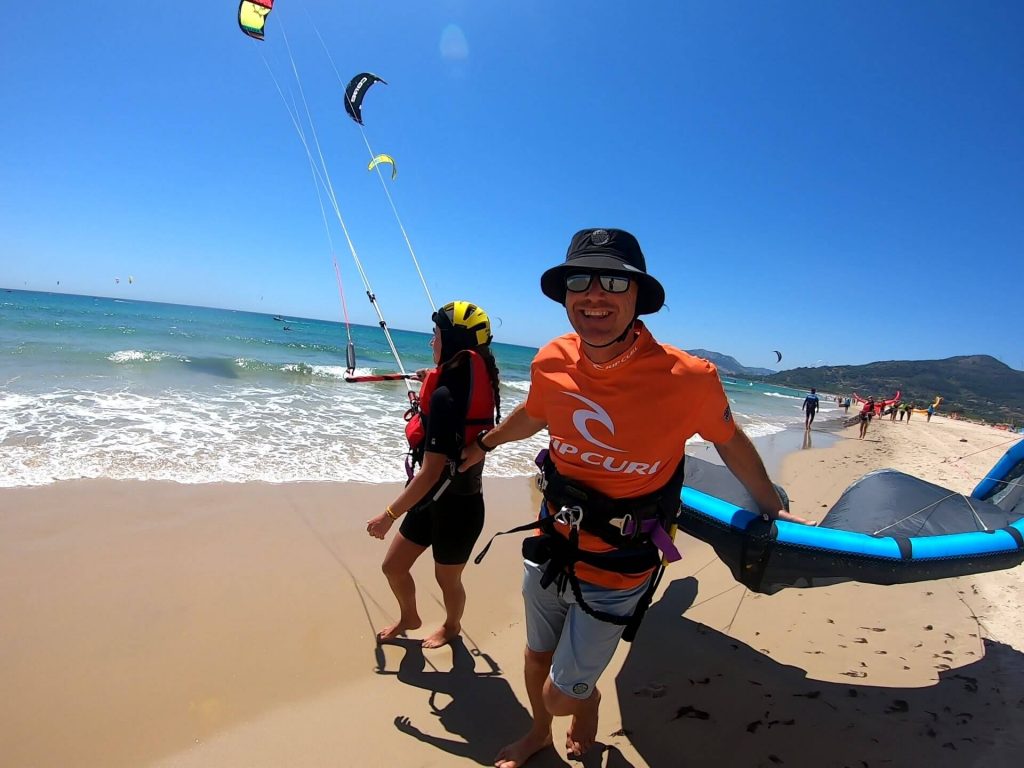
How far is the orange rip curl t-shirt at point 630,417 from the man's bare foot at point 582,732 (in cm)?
82

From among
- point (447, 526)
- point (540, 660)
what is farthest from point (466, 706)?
point (447, 526)

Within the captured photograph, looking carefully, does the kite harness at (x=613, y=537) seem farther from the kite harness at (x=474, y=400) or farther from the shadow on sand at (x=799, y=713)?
the shadow on sand at (x=799, y=713)

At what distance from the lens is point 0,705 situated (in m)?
2.37

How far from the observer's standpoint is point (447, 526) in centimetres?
280

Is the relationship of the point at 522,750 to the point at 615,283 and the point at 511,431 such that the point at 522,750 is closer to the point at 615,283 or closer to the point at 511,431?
the point at 511,431

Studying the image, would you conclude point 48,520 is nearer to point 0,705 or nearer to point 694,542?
point 0,705

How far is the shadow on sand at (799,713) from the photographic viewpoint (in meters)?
2.23

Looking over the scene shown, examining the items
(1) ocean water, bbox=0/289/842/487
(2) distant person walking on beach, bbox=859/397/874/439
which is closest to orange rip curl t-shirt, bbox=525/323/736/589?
(1) ocean water, bbox=0/289/842/487

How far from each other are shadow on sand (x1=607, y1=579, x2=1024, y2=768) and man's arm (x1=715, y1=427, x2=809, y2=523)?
1257 mm

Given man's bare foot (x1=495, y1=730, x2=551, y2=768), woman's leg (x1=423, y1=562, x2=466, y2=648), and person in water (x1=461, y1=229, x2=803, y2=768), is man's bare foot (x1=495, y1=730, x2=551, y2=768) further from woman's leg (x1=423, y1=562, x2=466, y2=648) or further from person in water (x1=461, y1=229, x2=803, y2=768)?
woman's leg (x1=423, y1=562, x2=466, y2=648)

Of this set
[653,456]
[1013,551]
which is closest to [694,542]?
[1013,551]

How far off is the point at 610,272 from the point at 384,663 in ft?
9.31

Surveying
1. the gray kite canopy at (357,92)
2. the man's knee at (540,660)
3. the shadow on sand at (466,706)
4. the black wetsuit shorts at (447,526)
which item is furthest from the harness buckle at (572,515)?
the gray kite canopy at (357,92)

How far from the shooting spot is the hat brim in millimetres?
1643
